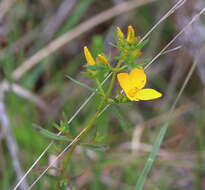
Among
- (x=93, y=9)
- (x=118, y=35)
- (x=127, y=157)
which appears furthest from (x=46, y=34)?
(x=118, y=35)

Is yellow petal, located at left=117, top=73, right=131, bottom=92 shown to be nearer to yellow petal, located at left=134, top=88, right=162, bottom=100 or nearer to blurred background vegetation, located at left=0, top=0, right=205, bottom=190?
yellow petal, located at left=134, top=88, right=162, bottom=100

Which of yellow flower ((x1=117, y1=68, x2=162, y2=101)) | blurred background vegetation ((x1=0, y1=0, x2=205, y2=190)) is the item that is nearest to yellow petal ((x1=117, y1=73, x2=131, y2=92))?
yellow flower ((x1=117, y1=68, x2=162, y2=101))

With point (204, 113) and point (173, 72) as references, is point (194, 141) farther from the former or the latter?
point (173, 72)

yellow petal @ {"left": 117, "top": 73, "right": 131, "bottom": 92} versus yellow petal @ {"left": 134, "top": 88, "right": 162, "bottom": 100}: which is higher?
yellow petal @ {"left": 117, "top": 73, "right": 131, "bottom": 92}

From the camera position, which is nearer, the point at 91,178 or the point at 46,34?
the point at 91,178

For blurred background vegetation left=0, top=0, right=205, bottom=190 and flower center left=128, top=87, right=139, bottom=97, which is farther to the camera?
blurred background vegetation left=0, top=0, right=205, bottom=190

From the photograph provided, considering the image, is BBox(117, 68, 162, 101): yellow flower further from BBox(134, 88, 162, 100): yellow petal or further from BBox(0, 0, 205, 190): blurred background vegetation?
BBox(0, 0, 205, 190): blurred background vegetation

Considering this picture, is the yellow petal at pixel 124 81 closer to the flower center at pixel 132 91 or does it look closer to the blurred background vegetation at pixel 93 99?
the flower center at pixel 132 91

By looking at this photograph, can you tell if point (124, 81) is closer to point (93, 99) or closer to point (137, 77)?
point (137, 77)
